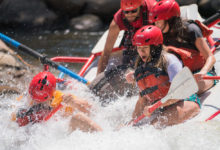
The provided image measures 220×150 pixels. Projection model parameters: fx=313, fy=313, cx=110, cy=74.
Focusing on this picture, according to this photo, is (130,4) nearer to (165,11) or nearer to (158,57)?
(165,11)

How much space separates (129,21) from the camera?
9.95 feet

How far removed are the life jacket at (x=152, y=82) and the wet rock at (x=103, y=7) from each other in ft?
18.8

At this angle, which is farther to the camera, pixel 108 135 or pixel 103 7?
pixel 103 7

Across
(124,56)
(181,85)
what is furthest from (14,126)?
(181,85)

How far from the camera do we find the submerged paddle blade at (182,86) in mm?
2119

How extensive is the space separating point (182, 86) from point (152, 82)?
0.30m

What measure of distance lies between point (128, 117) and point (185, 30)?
91 cm

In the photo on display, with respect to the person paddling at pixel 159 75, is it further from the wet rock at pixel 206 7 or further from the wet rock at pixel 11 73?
the wet rock at pixel 206 7

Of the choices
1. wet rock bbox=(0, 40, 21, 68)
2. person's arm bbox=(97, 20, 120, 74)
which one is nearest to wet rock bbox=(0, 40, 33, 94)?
wet rock bbox=(0, 40, 21, 68)

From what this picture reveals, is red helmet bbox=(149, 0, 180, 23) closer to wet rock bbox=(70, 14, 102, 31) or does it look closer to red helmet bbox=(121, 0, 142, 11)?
red helmet bbox=(121, 0, 142, 11)

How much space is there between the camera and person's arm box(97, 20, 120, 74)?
10.2 feet

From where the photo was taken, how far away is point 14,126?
282 cm

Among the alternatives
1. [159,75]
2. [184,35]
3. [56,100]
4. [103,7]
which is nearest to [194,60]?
[184,35]

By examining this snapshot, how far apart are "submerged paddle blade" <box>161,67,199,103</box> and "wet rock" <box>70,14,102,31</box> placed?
5.77 meters
